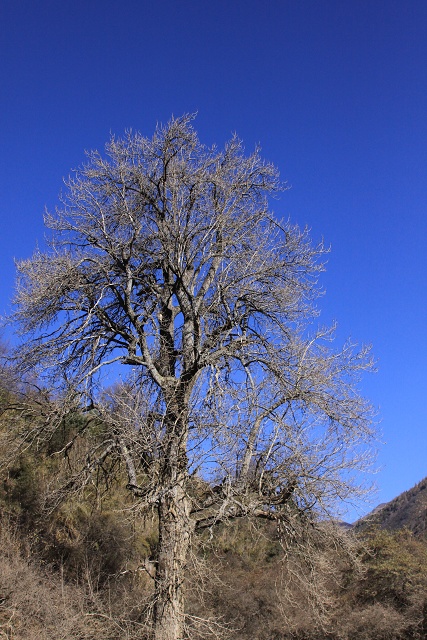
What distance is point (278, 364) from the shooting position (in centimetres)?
1078

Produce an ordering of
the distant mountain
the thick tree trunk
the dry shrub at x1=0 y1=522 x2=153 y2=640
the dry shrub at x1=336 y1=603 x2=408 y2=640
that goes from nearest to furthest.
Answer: the thick tree trunk
the dry shrub at x1=0 y1=522 x2=153 y2=640
the dry shrub at x1=336 y1=603 x2=408 y2=640
the distant mountain

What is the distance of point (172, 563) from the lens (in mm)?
9031

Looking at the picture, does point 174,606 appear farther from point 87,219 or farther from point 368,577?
point 368,577

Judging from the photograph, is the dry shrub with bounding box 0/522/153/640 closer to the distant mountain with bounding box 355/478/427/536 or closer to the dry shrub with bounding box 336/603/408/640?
the dry shrub with bounding box 336/603/408/640

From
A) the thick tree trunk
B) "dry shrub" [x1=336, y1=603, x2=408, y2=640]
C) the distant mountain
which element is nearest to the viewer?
the thick tree trunk

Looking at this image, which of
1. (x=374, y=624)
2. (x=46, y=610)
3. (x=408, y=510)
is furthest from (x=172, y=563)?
(x=408, y=510)

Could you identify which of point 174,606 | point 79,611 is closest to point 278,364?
point 174,606

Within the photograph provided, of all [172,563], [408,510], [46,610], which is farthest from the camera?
[408,510]

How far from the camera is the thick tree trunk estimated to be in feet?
28.7

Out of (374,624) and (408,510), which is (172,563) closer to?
(374,624)

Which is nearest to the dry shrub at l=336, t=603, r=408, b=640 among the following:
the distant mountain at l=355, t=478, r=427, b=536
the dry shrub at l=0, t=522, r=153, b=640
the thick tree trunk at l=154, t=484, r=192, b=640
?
the dry shrub at l=0, t=522, r=153, b=640

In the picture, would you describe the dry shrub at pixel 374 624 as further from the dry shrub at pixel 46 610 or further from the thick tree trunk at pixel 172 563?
the thick tree trunk at pixel 172 563

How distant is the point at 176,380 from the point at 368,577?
37.4 feet

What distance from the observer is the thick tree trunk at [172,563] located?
874 centimetres
